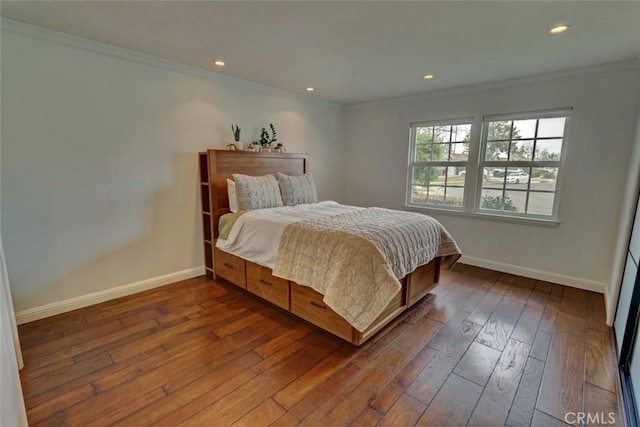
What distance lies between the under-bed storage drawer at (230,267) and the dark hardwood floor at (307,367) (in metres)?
0.25

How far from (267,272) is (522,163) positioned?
3.19 metres

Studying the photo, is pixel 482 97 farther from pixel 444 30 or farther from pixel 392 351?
pixel 392 351

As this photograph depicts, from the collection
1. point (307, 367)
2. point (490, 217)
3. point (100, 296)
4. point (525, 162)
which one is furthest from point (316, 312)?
point (525, 162)

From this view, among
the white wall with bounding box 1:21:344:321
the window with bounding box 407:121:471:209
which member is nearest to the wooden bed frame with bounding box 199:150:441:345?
the white wall with bounding box 1:21:344:321

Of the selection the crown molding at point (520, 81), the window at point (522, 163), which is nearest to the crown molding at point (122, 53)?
the crown molding at point (520, 81)

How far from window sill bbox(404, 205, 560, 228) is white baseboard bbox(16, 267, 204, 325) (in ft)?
10.2

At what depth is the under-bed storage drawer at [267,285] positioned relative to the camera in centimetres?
253

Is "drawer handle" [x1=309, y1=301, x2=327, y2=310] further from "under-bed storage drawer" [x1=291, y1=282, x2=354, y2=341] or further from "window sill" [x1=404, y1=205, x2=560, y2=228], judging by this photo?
"window sill" [x1=404, y1=205, x2=560, y2=228]

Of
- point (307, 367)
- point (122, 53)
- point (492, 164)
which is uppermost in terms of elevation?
point (122, 53)

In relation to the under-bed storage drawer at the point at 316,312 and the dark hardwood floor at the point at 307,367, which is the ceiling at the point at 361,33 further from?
the dark hardwood floor at the point at 307,367

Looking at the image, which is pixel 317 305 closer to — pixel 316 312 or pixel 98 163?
pixel 316 312

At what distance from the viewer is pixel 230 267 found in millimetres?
3102

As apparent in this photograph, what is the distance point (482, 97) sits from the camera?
362 cm

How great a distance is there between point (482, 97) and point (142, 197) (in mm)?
4068
